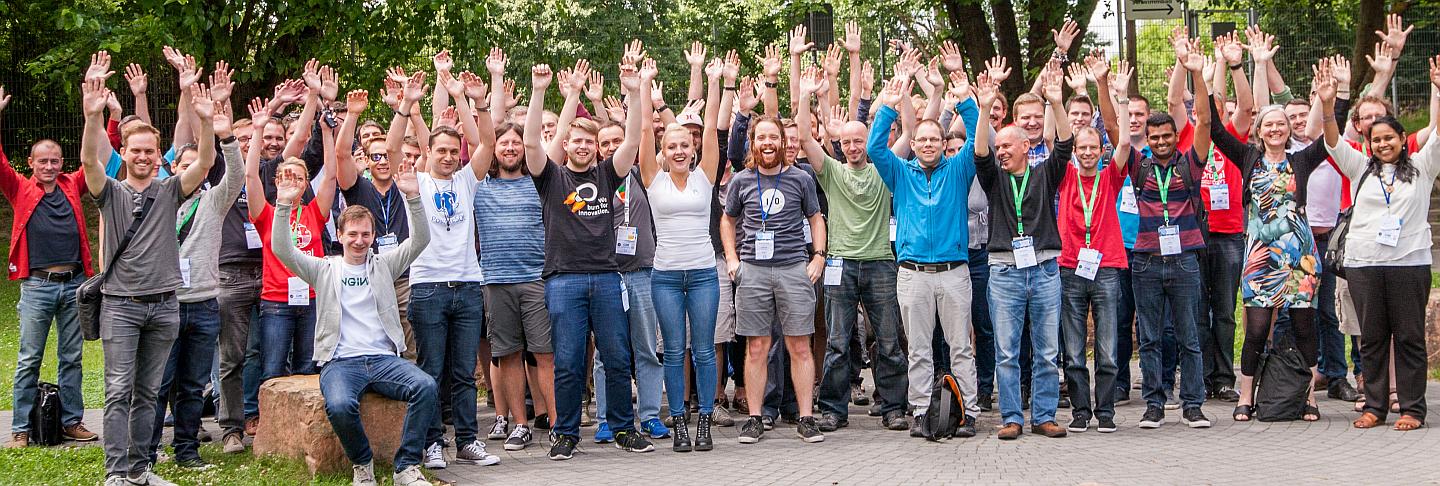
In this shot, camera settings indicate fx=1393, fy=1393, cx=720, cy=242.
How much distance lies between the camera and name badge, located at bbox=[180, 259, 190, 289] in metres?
7.28

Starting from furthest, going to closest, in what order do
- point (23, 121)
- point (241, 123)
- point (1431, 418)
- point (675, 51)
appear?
point (675, 51), point (23, 121), point (241, 123), point (1431, 418)

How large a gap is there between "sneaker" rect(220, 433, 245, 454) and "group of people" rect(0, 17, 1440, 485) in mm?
31

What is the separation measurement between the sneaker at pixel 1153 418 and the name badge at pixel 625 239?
329 centimetres

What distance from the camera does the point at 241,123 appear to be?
9047 millimetres

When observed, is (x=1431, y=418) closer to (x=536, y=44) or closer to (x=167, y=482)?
(x=167, y=482)

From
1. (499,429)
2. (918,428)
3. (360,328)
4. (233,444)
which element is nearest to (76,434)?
(233,444)

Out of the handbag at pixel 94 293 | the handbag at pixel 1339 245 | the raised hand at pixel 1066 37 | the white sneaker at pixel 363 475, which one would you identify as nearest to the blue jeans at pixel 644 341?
the white sneaker at pixel 363 475

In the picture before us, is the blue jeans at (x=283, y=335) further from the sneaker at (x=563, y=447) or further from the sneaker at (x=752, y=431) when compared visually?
the sneaker at (x=752, y=431)

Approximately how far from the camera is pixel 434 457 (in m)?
7.37

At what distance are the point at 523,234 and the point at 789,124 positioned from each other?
78.6 inches

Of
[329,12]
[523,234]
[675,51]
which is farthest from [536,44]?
[523,234]

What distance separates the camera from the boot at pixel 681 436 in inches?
315

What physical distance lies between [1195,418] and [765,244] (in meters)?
2.82

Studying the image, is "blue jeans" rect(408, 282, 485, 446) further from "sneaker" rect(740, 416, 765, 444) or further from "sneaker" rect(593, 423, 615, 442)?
"sneaker" rect(740, 416, 765, 444)
